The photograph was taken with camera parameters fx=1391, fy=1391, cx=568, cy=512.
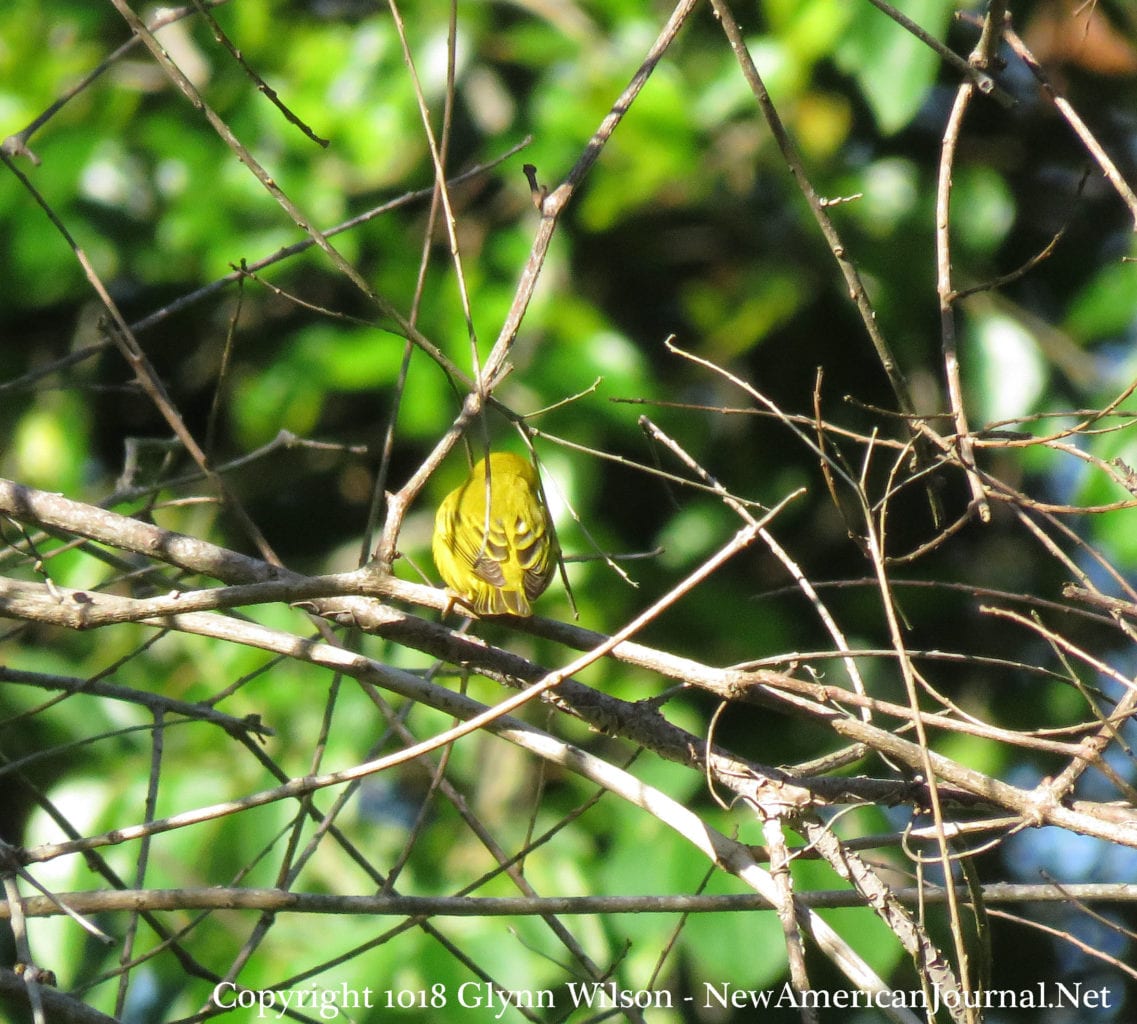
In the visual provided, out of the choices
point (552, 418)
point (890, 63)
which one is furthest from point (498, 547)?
point (890, 63)

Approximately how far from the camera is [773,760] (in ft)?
15.9

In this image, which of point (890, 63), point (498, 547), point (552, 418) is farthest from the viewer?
point (552, 418)

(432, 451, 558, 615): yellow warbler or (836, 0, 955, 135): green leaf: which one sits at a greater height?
(836, 0, 955, 135): green leaf

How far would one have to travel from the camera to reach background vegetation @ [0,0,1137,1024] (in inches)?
137

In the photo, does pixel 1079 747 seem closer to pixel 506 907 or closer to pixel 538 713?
pixel 506 907

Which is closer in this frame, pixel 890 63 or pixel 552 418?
pixel 890 63

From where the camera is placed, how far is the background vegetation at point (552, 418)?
11.4 feet

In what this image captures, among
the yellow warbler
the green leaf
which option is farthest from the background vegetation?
the yellow warbler

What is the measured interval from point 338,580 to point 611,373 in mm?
2175

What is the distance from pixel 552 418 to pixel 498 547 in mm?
521

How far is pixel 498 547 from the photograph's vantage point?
4.03 metres

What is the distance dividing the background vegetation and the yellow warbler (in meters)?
0.14

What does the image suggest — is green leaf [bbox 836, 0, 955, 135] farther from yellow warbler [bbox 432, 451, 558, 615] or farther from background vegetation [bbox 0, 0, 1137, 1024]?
yellow warbler [bbox 432, 451, 558, 615]

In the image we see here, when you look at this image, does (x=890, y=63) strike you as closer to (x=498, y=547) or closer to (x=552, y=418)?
(x=552, y=418)
